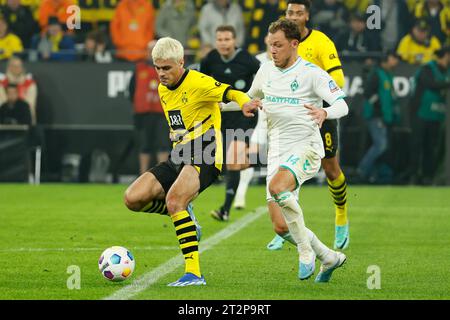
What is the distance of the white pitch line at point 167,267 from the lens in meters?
8.20

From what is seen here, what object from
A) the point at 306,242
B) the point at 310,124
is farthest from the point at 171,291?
the point at 310,124

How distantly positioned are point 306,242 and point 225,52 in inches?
243

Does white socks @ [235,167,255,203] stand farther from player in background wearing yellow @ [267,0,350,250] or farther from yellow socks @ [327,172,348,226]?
yellow socks @ [327,172,348,226]

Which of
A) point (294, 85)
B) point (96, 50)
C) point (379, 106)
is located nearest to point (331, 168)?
point (294, 85)

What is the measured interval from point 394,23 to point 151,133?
16.0 ft

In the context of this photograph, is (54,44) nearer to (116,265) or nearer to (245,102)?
(245,102)

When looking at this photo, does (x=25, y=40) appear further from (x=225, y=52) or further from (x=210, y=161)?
(x=210, y=161)

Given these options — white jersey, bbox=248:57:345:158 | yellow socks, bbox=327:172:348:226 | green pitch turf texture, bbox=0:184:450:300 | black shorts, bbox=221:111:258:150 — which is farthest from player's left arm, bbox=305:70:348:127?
black shorts, bbox=221:111:258:150

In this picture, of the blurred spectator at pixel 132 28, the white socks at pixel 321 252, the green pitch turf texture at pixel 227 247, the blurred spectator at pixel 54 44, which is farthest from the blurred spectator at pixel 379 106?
the white socks at pixel 321 252

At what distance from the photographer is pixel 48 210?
51.4ft

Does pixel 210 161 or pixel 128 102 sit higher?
pixel 210 161

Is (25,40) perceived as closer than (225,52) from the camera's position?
No

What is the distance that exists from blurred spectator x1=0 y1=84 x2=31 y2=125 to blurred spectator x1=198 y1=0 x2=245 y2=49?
3.42 metres

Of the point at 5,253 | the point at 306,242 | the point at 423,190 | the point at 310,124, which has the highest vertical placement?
the point at 310,124
